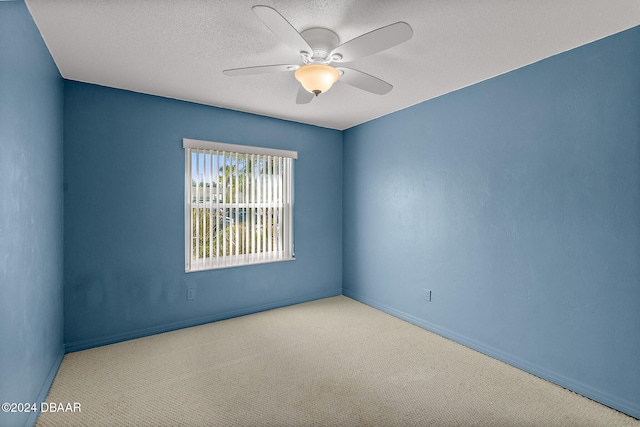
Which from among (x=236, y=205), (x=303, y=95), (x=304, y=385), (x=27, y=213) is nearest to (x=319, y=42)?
(x=303, y=95)

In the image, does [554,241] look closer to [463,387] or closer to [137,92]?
[463,387]

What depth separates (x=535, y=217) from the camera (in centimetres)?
243

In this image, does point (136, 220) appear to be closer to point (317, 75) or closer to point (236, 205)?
point (236, 205)

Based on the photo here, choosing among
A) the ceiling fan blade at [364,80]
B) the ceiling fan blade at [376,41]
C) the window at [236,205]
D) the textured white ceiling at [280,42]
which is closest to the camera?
the ceiling fan blade at [376,41]

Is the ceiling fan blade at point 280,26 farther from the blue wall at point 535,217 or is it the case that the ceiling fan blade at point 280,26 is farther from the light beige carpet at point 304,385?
the light beige carpet at point 304,385

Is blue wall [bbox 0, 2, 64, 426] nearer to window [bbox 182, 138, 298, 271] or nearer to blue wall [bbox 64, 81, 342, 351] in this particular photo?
blue wall [bbox 64, 81, 342, 351]

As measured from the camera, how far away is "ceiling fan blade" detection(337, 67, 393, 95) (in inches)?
84.1

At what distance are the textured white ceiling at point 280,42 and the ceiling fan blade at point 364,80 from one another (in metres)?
0.22

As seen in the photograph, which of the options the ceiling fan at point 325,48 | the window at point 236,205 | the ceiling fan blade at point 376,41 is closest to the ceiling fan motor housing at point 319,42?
the ceiling fan at point 325,48

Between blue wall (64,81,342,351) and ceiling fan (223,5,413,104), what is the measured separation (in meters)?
1.52

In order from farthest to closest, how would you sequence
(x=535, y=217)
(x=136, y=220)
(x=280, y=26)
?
(x=136, y=220)
(x=535, y=217)
(x=280, y=26)

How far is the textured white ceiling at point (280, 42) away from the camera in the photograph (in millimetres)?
1745

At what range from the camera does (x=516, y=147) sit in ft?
8.36

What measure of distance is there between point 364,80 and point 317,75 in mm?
396
